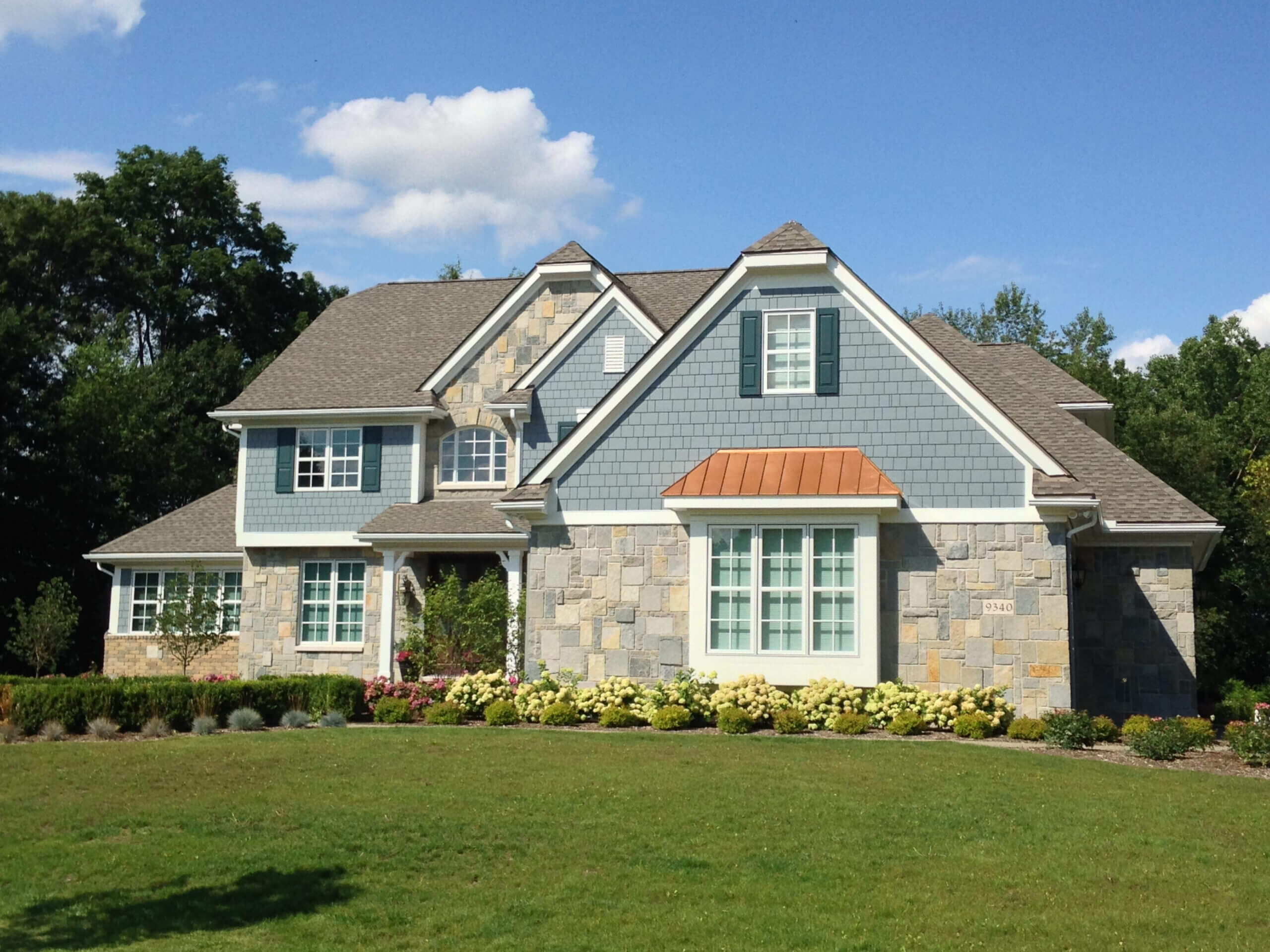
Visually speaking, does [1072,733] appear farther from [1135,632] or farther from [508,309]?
[508,309]

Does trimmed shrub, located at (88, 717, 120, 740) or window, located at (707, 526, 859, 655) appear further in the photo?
window, located at (707, 526, 859, 655)

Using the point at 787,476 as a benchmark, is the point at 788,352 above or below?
above

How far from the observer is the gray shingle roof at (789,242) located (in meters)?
18.9

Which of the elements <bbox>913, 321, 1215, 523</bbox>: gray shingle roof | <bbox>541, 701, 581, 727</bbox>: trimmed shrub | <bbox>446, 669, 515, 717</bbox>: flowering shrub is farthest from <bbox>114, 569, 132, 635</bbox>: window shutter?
<bbox>913, 321, 1215, 523</bbox>: gray shingle roof

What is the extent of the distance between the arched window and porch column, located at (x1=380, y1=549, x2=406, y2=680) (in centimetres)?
220

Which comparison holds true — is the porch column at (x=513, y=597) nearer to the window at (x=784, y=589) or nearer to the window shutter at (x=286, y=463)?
the window at (x=784, y=589)

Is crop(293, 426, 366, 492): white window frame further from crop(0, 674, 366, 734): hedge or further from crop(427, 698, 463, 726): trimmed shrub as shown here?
crop(427, 698, 463, 726): trimmed shrub

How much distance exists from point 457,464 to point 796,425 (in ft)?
29.4

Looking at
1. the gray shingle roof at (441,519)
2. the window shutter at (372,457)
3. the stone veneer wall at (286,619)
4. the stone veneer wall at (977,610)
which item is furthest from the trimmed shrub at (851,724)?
the window shutter at (372,457)

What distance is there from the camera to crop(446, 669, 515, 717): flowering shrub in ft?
63.1

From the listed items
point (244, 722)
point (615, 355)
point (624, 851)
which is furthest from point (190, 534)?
point (624, 851)

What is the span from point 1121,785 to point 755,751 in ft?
13.3

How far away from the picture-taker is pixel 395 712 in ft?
62.3

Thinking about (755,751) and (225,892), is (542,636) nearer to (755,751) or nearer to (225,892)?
(755,751)
